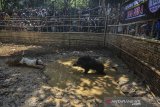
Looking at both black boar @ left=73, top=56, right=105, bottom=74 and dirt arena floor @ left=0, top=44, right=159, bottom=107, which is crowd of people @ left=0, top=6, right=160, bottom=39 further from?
dirt arena floor @ left=0, top=44, right=159, bottom=107

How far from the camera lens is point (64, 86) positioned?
6367mm

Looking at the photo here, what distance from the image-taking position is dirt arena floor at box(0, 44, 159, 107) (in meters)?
5.20

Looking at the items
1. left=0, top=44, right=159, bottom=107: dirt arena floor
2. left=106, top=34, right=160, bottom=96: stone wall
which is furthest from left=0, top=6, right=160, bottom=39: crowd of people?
left=0, top=44, right=159, bottom=107: dirt arena floor

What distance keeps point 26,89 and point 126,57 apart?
466 centimetres

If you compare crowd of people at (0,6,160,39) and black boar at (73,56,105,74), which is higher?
crowd of people at (0,6,160,39)

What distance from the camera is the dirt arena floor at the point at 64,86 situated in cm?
520

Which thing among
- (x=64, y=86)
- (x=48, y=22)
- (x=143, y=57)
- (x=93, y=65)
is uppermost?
(x=48, y=22)

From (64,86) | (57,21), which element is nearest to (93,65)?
(64,86)

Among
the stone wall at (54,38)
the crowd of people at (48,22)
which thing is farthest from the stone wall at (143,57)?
the crowd of people at (48,22)

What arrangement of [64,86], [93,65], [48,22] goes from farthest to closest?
1. [48,22]
2. [93,65]
3. [64,86]

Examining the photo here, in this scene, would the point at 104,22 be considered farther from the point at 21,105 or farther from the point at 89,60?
the point at 21,105

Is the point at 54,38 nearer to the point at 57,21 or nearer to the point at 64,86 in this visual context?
the point at 57,21

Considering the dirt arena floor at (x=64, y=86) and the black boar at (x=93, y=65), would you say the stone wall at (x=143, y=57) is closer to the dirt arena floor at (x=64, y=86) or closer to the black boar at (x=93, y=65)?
the dirt arena floor at (x=64, y=86)

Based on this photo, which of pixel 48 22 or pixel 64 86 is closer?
pixel 64 86
